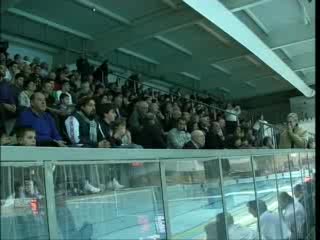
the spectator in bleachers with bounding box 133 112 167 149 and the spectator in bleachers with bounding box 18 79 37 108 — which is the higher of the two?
the spectator in bleachers with bounding box 18 79 37 108

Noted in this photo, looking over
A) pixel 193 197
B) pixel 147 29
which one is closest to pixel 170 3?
pixel 147 29

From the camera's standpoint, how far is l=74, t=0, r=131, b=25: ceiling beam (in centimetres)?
919

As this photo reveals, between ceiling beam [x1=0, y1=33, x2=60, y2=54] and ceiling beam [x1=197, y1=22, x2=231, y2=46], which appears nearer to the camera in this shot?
ceiling beam [x1=0, y1=33, x2=60, y2=54]

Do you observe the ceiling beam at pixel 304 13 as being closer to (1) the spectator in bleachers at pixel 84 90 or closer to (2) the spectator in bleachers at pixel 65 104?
(1) the spectator in bleachers at pixel 84 90

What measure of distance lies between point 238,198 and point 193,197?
1.08 metres

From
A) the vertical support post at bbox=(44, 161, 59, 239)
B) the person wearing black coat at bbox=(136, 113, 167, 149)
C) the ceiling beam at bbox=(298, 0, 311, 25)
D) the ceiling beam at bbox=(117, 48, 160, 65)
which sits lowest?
the vertical support post at bbox=(44, 161, 59, 239)

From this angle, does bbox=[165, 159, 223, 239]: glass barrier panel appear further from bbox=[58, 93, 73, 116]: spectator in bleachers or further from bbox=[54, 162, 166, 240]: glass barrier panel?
bbox=[58, 93, 73, 116]: spectator in bleachers

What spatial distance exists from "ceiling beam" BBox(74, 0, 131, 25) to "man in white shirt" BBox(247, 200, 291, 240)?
5.71 metres

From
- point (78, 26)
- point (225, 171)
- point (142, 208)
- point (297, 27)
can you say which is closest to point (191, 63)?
point (297, 27)

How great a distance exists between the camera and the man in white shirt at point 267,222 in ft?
17.2

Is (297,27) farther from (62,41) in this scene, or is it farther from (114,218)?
(114,218)

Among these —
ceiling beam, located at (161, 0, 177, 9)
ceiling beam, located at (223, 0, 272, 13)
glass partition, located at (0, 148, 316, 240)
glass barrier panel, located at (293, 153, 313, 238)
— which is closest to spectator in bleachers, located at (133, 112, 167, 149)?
glass partition, located at (0, 148, 316, 240)

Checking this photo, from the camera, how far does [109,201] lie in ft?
8.59

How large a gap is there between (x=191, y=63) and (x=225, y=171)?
32.2 ft
